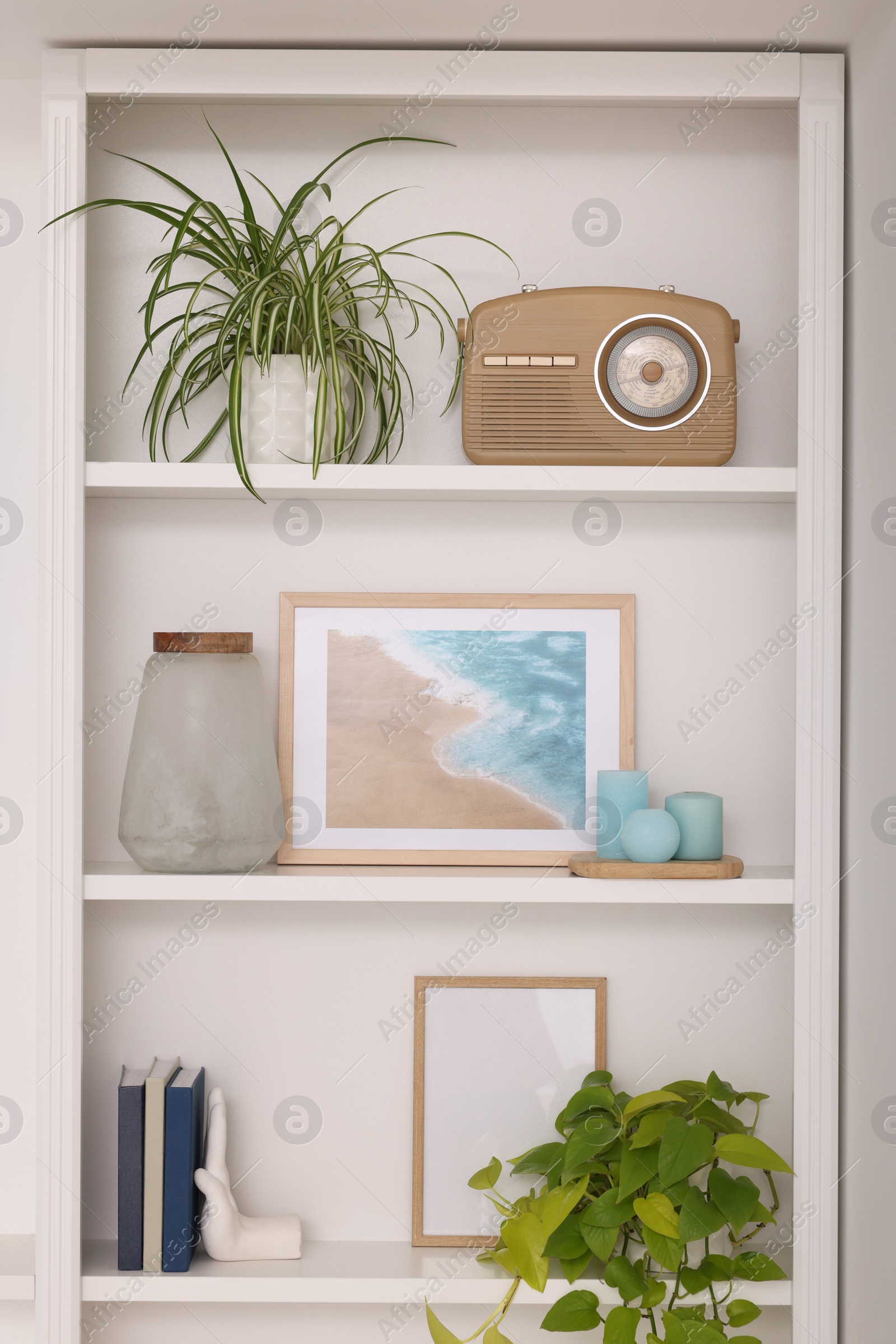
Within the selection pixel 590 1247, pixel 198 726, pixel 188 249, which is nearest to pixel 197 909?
pixel 198 726

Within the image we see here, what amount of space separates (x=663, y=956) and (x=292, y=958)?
526mm

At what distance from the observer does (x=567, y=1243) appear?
1.24 metres

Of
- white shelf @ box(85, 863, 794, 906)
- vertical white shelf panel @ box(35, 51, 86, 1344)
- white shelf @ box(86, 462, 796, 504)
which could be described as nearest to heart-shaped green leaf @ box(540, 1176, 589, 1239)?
white shelf @ box(85, 863, 794, 906)

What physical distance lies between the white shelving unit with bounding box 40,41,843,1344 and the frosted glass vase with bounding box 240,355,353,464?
0.04 metres

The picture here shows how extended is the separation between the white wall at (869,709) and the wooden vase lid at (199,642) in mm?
782

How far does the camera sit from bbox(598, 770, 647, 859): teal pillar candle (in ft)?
4.45

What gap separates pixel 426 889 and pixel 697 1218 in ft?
1.60

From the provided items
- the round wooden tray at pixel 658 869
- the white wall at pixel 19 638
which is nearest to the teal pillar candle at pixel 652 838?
the round wooden tray at pixel 658 869

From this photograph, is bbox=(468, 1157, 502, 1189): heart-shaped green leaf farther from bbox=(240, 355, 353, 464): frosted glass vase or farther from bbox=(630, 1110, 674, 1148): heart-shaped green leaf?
bbox=(240, 355, 353, 464): frosted glass vase

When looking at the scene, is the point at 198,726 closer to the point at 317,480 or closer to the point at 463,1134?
the point at 317,480

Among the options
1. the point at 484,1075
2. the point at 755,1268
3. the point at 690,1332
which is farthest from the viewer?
the point at 484,1075

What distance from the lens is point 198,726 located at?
1.32m

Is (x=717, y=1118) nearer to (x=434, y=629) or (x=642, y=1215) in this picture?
(x=642, y=1215)

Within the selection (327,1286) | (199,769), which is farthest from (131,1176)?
(199,769)
